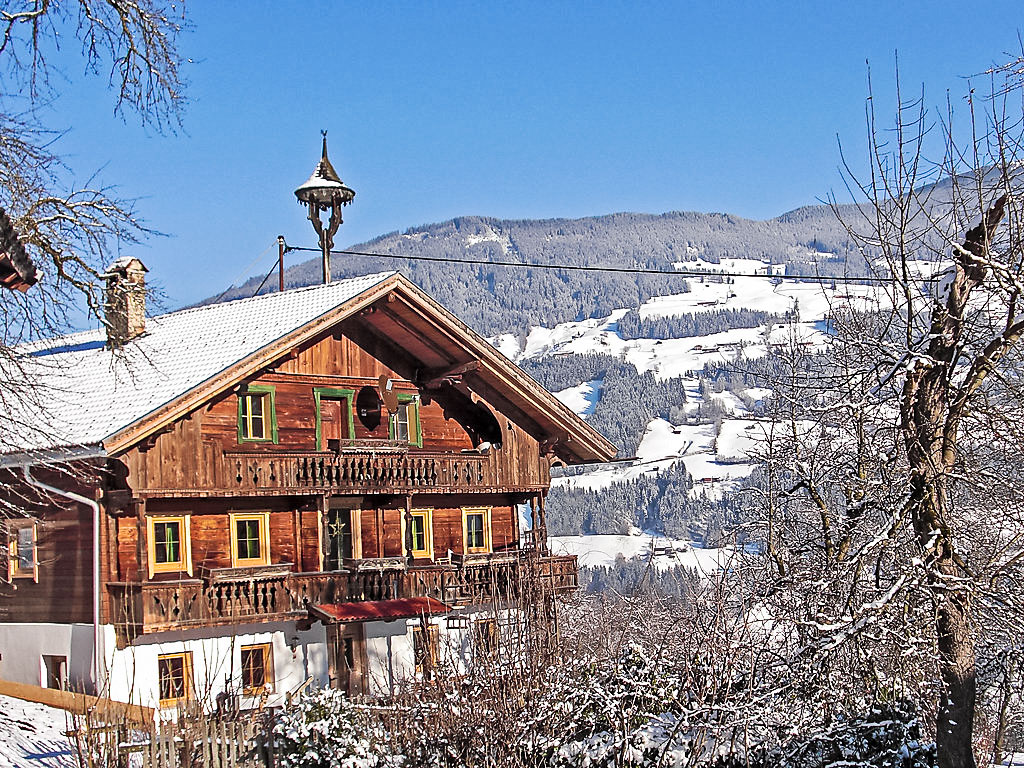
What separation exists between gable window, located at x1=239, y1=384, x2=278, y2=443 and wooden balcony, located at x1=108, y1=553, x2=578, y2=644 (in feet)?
10.4

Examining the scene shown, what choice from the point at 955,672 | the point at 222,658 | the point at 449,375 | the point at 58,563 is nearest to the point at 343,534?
the point at 449,375

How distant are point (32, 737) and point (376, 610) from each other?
8789 mm

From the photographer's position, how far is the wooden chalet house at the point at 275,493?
78.3 feet

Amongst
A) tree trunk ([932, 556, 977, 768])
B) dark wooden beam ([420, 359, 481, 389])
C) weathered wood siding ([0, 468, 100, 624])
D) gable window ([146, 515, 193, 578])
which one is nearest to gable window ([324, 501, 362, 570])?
dark wooden beam ([420, 359, 481, 389])

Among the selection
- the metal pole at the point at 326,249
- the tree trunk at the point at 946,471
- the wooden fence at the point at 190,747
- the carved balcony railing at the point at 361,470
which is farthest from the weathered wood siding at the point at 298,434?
the tree trunk at the point at 946,471

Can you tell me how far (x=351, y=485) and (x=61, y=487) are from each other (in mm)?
5955

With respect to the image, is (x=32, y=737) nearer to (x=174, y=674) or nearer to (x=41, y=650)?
(x=174, y=674)

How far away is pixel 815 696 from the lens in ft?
35.0

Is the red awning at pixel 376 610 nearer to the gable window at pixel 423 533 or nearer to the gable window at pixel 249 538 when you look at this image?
the gable window at pixel 249 538

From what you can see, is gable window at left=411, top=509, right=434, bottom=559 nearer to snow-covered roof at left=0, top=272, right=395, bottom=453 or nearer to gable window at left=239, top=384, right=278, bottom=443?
gable window at left=239, top=384, right=278, bottom=443

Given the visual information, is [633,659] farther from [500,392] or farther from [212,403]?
[500,392]

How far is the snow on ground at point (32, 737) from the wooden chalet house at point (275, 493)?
148 cm

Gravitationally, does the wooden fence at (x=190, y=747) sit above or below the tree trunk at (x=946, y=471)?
below

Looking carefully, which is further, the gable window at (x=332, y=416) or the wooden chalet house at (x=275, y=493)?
the gable window at (x=332, y=416)
